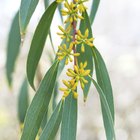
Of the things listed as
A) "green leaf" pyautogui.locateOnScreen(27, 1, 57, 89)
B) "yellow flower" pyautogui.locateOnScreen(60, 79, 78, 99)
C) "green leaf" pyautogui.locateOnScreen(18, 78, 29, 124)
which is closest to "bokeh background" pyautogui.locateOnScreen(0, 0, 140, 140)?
"green leaf" pyautogui.locateOnScreen(18, 78, 29, 124)

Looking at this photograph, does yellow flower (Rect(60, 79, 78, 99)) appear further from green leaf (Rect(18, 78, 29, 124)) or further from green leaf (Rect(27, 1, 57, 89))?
green leaf (Rect(18, 78, 29, 124))

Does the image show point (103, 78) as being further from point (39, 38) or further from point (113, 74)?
point (113, 74)

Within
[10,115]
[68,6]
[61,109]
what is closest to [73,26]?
[68,6]

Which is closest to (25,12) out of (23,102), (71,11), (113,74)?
(71,11)

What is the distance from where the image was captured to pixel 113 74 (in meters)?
3.77

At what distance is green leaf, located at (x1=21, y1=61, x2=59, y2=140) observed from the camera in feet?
2.88

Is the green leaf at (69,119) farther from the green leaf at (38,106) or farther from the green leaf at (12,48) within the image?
the green leaf at (12,48)

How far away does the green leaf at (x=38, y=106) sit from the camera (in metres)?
0.88

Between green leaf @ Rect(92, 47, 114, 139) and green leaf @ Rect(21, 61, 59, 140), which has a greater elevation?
green leaf @ Rect(92, 47, 114, 139)

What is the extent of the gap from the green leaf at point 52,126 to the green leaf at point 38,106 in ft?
0.05

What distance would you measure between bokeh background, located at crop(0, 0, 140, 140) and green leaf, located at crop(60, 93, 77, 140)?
2460mm

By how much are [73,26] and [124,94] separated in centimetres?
298

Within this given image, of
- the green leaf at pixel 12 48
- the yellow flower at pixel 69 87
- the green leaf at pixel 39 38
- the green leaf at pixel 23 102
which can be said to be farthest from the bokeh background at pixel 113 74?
the yellow flower at pixel 69 87

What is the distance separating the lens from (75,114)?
919 millimetres
